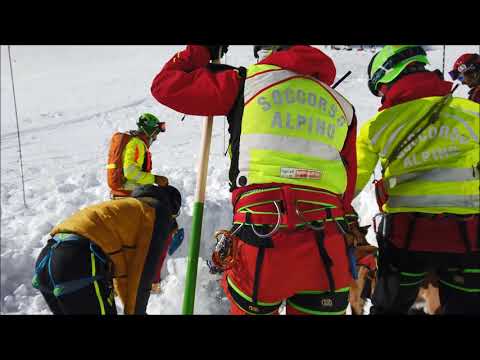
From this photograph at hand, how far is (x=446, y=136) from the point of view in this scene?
216 centimetres

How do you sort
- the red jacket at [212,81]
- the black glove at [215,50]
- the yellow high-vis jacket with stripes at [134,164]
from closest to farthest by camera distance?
the red jacket at [212,81]
the black glove at [215,50]
the yellow high-vis jacket with stripes at [134,164]

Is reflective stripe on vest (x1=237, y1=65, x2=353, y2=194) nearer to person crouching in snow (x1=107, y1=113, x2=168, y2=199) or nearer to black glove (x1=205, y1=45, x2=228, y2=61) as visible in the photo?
black glove (x1=205, y1=45, x2=228, y2=61)

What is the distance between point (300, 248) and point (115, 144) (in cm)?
425

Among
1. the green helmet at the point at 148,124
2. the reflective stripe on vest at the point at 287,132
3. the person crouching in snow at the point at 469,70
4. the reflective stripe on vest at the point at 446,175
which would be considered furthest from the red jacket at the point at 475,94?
the green helmet at the point at 148,124

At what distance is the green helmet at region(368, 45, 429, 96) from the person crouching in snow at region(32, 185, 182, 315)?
1734 millimetres

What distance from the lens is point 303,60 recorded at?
1859mm

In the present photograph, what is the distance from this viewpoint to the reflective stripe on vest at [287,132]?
175 centimetres

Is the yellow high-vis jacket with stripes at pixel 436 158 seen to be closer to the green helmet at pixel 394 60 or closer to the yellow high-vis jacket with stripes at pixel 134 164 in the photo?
the green helmet at pixel 394 60

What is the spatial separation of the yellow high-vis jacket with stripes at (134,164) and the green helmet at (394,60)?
369 cm

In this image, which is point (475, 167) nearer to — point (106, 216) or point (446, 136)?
point (446, 136)

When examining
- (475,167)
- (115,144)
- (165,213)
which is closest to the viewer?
(475,167)

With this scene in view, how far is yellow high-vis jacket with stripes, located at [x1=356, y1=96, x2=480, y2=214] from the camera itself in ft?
7.02

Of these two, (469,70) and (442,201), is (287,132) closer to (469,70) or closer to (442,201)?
(442,201)

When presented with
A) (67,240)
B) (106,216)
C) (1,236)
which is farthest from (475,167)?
(1,236)
